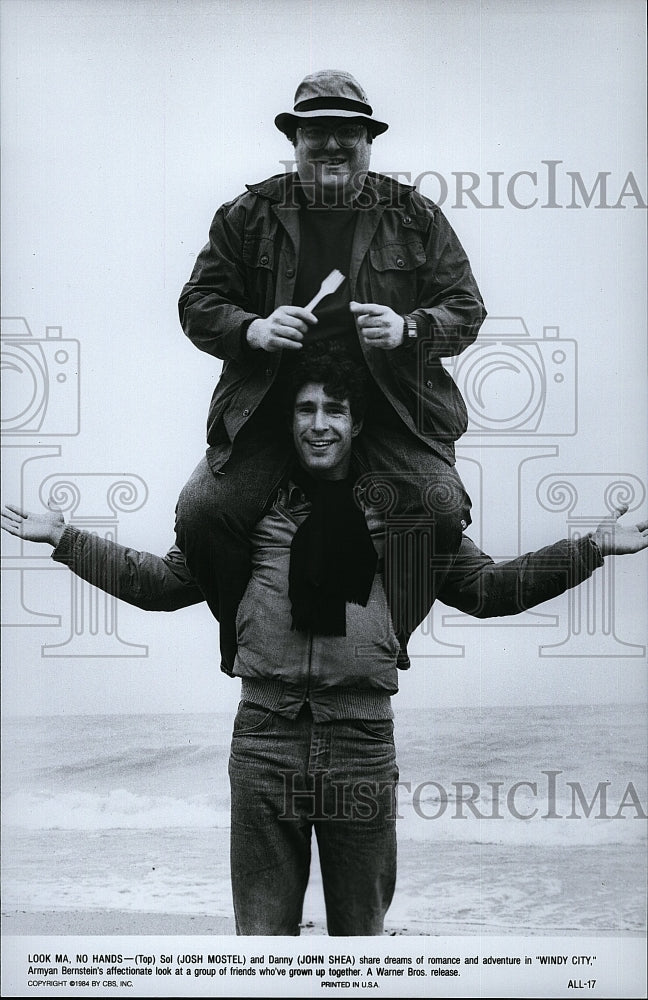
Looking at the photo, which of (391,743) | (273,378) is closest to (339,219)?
(273,378)

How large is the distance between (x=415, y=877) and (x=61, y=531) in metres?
1.91

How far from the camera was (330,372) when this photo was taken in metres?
4.66

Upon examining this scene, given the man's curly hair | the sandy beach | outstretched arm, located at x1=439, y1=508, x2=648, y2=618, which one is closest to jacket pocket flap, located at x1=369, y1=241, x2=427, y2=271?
the man's curly hair

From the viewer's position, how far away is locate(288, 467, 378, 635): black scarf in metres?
4.61

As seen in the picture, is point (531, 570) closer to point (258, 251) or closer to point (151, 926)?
point (258, 251)

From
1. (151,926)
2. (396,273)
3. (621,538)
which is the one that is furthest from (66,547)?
(621,538)

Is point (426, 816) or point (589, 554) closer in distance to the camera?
point (589, 554)

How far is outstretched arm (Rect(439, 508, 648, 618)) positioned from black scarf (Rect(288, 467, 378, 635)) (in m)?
0.40

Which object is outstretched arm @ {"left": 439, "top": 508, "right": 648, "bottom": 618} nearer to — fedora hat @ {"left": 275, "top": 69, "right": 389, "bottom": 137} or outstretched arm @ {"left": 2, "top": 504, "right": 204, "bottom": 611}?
outstretched arm @ {"left": 2, "top": 504, "right": 204, "bottom": 611}

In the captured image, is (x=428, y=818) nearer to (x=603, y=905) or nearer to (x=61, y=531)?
(x=603, y=905)

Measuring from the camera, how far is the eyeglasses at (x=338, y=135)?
4707 mm

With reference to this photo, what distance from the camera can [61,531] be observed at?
494 cm

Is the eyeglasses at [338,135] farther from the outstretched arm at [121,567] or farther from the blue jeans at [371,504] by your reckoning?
the outstretched arm at [121,567]

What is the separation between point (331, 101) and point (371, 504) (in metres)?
1.50
